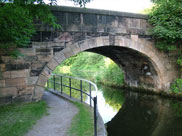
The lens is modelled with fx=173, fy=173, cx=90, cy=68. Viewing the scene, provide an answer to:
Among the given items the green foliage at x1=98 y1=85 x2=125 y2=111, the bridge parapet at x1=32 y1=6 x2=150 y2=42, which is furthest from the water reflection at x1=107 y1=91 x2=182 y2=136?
the bridge parapet at x1=32 y1=6 x2=150 y2=42

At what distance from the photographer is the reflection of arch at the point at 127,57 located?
18.7 ft

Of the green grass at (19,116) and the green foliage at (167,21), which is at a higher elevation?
the green foliage at (167,21)

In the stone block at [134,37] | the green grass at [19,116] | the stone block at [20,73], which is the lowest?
the green grass at [19,116]

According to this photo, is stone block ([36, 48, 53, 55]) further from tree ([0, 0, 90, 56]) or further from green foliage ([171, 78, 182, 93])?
green foliage ([171, 78, 182, 93])

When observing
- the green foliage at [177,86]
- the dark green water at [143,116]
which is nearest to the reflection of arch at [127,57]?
the green foliage at [177,86]

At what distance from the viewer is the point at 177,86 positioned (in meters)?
8.55

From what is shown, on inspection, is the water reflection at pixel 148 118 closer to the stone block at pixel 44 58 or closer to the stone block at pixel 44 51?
the stone block at pixel 44 58

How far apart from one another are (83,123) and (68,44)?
116 inches

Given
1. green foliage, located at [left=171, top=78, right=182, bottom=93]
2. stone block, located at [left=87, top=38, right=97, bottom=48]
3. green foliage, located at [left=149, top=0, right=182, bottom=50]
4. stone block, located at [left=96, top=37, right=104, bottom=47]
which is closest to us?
stone block, located at [left=87, top=38, right=97, bottom=48]

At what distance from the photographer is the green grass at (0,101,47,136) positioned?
352 centimetres

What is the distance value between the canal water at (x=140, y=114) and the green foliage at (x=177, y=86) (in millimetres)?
585

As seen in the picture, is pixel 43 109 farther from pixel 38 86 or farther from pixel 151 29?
pixel 151 29

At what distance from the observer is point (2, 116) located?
13.9 ft

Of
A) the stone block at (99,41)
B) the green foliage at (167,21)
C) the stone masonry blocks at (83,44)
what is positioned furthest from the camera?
the green foliage at (167,21)
